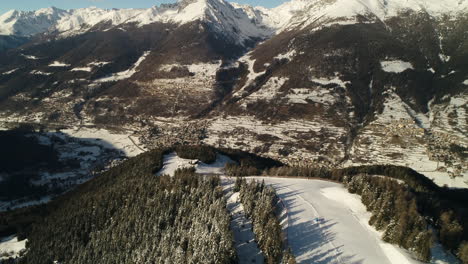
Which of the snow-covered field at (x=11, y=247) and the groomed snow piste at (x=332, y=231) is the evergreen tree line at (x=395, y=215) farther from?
the snow-covered field at (x=11, y=247)

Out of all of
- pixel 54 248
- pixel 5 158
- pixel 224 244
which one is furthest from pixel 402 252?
pixel 5 158

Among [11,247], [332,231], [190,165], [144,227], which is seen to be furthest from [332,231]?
[11,247]

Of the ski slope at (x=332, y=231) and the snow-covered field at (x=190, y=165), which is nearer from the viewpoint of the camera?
the ski slope at (x=332, y=231)

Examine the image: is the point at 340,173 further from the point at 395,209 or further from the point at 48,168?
the point at 48,168

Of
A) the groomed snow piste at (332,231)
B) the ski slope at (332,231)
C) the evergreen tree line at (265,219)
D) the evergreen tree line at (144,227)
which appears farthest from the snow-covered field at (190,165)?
the groomed snow piste at (332,231)

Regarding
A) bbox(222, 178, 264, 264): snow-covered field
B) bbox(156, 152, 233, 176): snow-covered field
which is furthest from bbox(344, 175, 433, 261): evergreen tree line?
bbox(156, 152, 233, 176): snow-covered field

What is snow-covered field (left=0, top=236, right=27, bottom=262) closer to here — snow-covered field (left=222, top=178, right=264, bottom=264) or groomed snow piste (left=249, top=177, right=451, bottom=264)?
snow-covered field (left=222, top=178, right=264, bottom=264)
